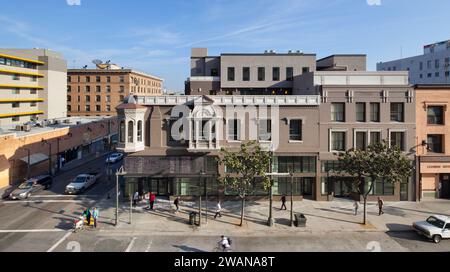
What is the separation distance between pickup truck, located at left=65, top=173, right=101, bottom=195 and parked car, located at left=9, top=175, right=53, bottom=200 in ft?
12.1

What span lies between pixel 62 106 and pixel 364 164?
85488 mm

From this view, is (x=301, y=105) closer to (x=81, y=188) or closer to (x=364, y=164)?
(x=364, y=164)

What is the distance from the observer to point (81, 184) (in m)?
39.3

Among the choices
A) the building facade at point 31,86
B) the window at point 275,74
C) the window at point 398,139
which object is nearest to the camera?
the window at point 398,139

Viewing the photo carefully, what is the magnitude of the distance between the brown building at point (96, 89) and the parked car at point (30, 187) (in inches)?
Result: 2469

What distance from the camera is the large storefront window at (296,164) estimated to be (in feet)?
117

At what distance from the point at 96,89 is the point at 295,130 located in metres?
81.2

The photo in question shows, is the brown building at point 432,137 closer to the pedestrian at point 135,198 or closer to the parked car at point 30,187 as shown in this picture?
the pedestrian at point 135,198

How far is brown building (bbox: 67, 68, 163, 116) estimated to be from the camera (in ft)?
334

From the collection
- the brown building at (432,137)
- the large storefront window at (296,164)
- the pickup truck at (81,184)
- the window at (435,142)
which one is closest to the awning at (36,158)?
the pickup truck at (81,184)

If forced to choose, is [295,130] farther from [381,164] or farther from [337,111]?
[381,164]

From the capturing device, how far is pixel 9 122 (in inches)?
2830

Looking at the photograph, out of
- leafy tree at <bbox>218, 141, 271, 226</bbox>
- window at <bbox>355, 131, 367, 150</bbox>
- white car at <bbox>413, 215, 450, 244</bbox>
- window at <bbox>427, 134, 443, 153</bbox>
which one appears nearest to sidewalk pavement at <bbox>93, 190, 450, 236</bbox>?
white car at <bbox>413, 215, 450, 244</bbox>
